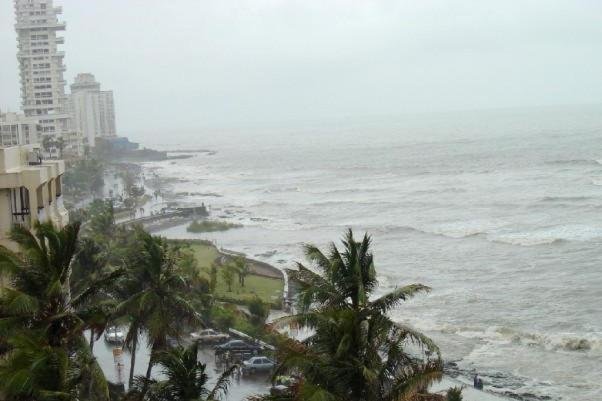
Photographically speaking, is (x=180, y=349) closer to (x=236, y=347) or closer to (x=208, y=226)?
(x=236, y=347)

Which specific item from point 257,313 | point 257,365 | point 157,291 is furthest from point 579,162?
point 157,291

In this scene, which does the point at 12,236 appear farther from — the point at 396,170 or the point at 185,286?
the point at 396,170

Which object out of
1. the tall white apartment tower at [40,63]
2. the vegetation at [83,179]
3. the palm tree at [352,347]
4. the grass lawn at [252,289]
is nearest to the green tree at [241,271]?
the grass lawn at [252,289]

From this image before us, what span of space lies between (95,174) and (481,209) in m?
58.2

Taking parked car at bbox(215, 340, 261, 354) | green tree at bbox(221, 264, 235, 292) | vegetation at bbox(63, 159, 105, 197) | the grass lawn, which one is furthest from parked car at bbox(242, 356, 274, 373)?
vegetation at bbox(63, 159, 105, 197)

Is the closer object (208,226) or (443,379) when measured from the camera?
(443,379)

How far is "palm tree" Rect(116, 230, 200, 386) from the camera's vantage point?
60.6ft

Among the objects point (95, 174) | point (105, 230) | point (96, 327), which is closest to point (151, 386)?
point (96, 327)

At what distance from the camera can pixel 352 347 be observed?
39.5 ft

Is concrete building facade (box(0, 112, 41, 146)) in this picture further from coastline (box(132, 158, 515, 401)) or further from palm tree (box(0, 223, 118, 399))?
palm tree (box(0, 223, 118, 399))

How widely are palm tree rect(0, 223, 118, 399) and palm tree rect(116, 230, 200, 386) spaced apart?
5577mm

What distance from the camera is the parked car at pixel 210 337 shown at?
31.3 metres

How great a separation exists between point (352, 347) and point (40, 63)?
134 m

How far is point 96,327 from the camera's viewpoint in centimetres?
1316
